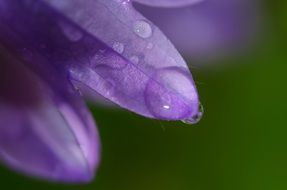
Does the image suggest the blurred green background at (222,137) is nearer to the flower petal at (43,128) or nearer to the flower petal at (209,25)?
the flower petal at (209,25)

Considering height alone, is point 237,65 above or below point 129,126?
above

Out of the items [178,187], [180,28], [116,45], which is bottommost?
[178,187]

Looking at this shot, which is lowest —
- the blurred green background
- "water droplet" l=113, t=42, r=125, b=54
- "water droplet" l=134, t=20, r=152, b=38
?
the blurred green background

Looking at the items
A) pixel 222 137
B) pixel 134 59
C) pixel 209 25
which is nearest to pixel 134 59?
pixel 134 59

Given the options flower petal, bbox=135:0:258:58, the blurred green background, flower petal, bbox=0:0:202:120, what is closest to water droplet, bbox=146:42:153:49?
flower petal, bbox=0:0:202:120

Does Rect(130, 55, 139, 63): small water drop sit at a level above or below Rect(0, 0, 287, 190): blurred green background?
above

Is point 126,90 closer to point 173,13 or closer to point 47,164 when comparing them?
point 47,164

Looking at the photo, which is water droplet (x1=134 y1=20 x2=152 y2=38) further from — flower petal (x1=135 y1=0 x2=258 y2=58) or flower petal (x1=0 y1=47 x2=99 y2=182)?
flower petal (x1=135 y1=0 x2=258 y2=58)

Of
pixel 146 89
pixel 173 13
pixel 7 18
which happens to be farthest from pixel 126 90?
pixel 173 13
